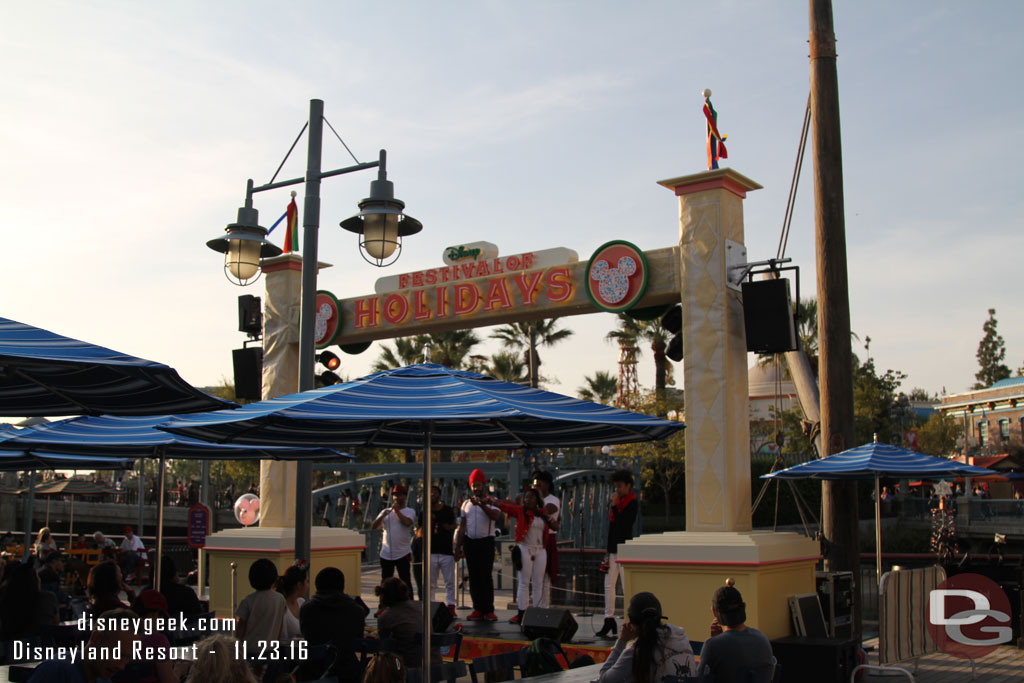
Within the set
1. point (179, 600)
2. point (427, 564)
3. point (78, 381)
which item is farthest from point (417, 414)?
point (179, 600)

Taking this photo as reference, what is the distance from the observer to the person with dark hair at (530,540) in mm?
11008

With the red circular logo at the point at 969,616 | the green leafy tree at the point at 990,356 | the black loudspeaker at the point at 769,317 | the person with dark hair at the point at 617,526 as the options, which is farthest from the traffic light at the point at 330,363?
the green leafy tree at the point at 990,356

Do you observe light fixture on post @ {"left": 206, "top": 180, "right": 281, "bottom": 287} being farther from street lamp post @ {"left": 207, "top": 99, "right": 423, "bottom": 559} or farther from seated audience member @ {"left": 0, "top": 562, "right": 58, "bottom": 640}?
seated audience member @ {"left": 0, "top": 562, "right": 58, "bottom": 640}

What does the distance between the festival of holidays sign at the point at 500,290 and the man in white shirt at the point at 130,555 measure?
594 centimetres

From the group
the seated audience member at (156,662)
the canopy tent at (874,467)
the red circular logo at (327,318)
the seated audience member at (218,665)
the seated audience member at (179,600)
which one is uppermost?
the red circular logo at (327,318)

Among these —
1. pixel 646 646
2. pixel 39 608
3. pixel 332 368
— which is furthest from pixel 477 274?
pixel 646 646

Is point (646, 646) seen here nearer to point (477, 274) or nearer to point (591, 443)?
point (591, 443)

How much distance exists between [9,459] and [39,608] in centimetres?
461

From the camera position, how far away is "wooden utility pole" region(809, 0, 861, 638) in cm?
973

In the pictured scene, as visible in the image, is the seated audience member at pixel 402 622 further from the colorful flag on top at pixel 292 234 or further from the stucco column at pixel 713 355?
the colorful flag on top at pixel 292 234

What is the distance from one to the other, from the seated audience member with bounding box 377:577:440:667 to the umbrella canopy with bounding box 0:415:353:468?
82.2 inches

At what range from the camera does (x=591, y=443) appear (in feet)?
25.3

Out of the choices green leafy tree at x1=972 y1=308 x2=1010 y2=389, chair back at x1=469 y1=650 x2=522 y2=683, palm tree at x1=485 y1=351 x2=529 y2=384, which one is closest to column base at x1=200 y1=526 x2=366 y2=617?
chair back at x1=469 y1=650 x2=522 y2=683

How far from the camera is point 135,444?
28.7 feet
